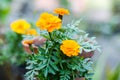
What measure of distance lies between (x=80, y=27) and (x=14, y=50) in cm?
144

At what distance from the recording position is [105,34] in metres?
4.32

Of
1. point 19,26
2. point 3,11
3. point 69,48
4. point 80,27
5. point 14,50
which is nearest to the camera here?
point 69,48

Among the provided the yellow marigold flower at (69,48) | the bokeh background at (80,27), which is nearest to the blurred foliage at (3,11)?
the bokeh background at (80,27)

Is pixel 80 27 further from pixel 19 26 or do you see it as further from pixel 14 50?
pixel 19 26

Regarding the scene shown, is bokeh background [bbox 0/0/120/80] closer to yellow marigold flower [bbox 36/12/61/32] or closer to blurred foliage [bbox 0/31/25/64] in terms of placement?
blurred foliage [bbox 0/31/25/64]

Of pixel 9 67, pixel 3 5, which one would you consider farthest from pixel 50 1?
pixel 9 67

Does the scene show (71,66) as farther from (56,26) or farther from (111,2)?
(111,2)

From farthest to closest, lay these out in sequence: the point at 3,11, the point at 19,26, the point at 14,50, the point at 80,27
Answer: the point at 80,27 → the point at 3,11 → the point at 14,50 → the point at 19,26

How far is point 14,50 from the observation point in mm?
1865

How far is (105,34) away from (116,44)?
309 mm

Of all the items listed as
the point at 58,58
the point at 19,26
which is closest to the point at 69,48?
the point at 58,58

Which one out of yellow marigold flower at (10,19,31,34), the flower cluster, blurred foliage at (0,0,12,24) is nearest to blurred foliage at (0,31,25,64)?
yellow marigold flower at (10,19,31,34)

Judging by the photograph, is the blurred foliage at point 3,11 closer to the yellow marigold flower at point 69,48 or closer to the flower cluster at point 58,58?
the flower cluster at point 58,58

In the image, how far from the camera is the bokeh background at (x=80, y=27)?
1871 mm
